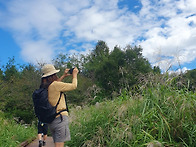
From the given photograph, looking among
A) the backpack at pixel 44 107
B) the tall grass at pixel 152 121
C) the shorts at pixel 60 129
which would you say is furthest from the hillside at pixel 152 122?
the backpack at pixel 44 107

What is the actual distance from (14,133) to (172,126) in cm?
520

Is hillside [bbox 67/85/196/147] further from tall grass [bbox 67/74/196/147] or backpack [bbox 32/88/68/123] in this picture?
backpack [bbox 32/88/68/123]

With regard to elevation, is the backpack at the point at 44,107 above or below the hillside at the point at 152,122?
above

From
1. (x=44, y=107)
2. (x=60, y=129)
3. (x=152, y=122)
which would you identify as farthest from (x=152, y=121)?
(x=44, y=107)

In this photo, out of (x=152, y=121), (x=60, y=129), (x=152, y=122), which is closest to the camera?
(x=60, y=129)

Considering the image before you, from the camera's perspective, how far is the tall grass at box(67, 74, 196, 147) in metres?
3.29

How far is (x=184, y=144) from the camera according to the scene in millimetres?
3217

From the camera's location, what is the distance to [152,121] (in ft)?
11.8

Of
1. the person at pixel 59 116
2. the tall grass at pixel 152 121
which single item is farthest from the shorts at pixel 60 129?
the tall grass at pixel 152 121

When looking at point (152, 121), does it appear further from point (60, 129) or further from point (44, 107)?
point (44, 107)

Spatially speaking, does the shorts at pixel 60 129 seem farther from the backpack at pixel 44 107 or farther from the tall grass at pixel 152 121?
the tall grass at pixel 152 121

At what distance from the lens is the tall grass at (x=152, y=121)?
329 cm

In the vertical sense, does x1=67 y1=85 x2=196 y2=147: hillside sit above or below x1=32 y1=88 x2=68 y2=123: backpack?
below

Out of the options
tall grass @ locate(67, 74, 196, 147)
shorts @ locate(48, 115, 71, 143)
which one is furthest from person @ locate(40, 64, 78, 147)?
tall grass @ locate(67, 74, 196, 147)
